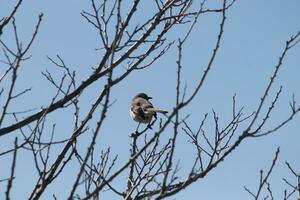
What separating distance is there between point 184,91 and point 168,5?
1887 mm

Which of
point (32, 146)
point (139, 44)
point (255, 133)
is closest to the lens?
point (255, 133)

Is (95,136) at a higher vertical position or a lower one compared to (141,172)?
lower

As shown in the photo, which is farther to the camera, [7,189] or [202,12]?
[202,12]

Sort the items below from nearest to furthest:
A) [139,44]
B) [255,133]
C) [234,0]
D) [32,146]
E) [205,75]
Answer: [205,75] < [255,133] < [32,146] < [139,44] < [234,0]

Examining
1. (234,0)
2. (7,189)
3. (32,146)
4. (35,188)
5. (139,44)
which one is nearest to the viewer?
(7,189)

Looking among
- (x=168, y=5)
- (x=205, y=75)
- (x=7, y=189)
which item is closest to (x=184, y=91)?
(x=205, y=75)

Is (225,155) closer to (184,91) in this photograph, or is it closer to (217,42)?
(184,91)

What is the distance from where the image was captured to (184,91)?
3.00 metres

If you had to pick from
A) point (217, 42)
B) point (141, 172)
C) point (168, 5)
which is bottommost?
point (217, 42)

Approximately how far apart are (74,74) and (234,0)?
201 cm

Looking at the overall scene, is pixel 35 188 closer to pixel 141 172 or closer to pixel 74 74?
pixel 74 74

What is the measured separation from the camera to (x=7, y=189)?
8.73 feet

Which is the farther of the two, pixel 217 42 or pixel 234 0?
pixel 234 0

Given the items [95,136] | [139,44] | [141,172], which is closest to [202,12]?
[139,44]
